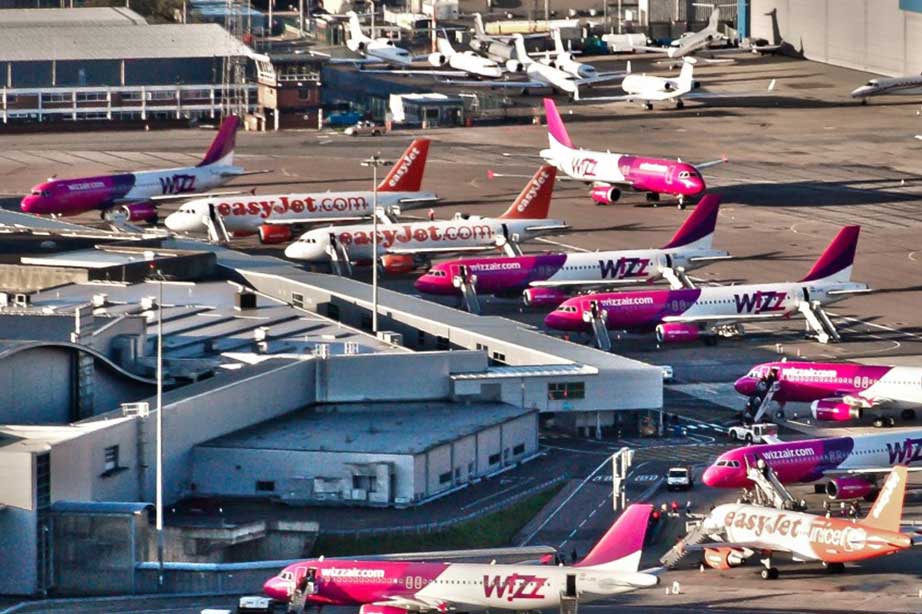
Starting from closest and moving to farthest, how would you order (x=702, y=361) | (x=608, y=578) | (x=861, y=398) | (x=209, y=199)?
(x=608, y=578)
(x=861, y=398)
(x=702, y=361)
(x=209, y=199)

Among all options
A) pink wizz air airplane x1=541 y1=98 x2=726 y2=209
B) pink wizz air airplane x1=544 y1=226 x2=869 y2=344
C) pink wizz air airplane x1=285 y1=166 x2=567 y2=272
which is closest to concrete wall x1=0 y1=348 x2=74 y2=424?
pink wizz air airplane x1=544 y1=226 x2=869 y2=344

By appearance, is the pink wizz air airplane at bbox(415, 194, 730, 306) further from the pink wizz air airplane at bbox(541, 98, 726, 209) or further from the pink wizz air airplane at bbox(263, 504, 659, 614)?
the pink wizz air airplane at bbox(263, 504, 659, 614)

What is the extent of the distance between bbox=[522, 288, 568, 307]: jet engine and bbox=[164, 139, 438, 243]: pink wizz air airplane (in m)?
30.6

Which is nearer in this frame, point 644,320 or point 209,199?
point 644,320

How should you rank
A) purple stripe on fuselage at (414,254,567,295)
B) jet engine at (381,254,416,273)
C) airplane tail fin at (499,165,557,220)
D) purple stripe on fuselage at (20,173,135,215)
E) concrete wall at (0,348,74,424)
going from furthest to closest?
purple stripe on fuselage at (20,173,135,215) → airplane tail fin at (499,165,557,220) → jet engine at (381,254,416,273) → purple stripe on fuselage at (414,254,567,295) → concrete wall at (0,348,74,424)

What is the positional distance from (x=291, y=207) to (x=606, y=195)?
1140 inches

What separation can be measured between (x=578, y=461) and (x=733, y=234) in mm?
65351

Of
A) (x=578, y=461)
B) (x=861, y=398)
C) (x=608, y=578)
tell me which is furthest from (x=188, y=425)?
(x=861, y=398)

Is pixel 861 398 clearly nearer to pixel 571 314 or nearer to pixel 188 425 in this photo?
pixel 571 314

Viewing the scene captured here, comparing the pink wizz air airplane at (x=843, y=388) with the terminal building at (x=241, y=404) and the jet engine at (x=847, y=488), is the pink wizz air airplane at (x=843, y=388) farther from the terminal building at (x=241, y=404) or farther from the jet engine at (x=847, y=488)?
the jet engine at (x=847, y=488)

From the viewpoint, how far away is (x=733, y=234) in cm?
17912

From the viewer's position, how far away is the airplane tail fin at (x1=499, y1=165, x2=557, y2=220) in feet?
554

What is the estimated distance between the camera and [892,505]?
95000 millimetres

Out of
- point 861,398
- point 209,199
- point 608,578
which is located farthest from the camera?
point 209,199
